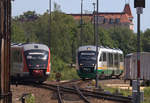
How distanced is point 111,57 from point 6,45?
109ft

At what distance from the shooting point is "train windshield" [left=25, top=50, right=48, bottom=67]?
3400 centimetres

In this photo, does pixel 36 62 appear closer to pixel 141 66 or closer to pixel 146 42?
pixel 141 66

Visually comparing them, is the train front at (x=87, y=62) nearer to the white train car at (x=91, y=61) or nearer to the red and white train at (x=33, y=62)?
the white train car at (x=91, y=61)

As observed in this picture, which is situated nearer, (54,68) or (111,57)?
(111,57)

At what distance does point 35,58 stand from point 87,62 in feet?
29.9

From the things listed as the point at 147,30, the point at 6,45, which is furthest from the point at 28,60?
the point at 147,30

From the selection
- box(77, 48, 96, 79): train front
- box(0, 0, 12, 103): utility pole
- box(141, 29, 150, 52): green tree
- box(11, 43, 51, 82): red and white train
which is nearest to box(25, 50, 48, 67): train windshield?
box(11, 43, 51, 82): red and white train

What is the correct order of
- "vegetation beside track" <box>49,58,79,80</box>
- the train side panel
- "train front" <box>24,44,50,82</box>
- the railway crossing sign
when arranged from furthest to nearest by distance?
"vegetation beside track" <box>49,58,79,80</box> → the train side panel → "train front" <box>24,44,50,82</box> → the railway crossing sign

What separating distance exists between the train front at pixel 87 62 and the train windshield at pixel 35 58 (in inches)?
339

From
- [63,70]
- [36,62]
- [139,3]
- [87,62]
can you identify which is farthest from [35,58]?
[63,70]

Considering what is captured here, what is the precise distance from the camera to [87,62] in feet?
139

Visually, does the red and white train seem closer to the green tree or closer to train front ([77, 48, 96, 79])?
train front ([77, 48, 96, 79])

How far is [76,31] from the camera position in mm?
104125

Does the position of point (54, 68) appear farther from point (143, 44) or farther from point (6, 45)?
point (143, 44)
